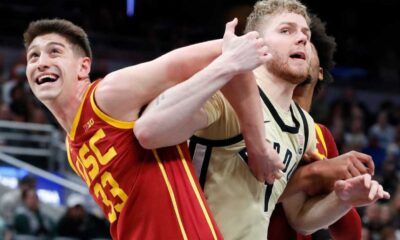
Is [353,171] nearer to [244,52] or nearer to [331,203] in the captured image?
[331,203]

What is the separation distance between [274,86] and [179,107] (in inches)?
29.6

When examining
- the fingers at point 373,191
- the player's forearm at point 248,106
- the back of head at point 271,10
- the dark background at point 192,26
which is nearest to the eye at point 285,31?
the back of head at point 271,10

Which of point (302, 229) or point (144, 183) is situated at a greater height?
point (144, 183)

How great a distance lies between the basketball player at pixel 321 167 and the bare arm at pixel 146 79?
0.95 m

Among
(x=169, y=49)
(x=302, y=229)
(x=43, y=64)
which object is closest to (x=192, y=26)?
(x=169, y=49)

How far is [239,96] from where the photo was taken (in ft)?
11.2

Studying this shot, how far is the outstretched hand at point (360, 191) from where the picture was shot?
377 cm

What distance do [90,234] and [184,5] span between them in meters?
8.84

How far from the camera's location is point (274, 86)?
3.87m

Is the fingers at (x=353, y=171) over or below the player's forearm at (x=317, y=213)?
over

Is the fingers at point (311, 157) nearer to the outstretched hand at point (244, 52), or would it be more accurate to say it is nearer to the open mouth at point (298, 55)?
the open mouth at point (298, 55)

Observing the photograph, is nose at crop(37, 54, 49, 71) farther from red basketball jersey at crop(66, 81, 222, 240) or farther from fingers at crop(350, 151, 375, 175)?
fingers at crop(350, 151, 375, 175)

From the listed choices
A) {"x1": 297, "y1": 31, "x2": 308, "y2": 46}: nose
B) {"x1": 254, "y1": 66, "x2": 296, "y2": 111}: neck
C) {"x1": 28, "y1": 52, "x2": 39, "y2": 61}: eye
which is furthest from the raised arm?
{"x1": 28, "y1": 52, "x2": 39, "y2": 61}: eye

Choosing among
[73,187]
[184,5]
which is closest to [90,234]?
[73,187]
